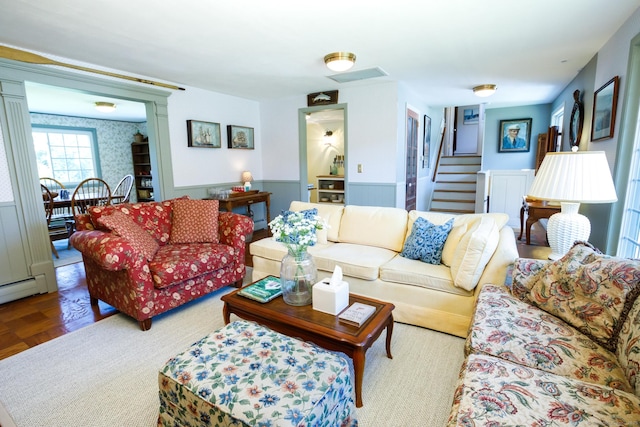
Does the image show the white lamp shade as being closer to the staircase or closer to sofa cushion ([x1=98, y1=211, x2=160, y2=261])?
sofa cushion ([x1=98, y1=211, x2=160, y2=261])

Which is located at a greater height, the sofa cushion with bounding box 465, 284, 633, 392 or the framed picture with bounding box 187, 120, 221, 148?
the framed picture with bounding box 187, 120, 221, 148

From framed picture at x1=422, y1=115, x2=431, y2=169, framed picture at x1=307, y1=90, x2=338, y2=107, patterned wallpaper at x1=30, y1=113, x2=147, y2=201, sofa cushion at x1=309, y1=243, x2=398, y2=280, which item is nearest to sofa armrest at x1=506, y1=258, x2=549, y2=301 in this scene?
sofa cushion at x1=309, y1=243, x2=398, y2=280

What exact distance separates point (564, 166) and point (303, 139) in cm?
391

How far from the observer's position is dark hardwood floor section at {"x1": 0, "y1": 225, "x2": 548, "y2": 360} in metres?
2.34

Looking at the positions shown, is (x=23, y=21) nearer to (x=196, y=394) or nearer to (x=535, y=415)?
(x=196, y=394)

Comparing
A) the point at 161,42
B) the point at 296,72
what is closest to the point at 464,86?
the point at 296,72

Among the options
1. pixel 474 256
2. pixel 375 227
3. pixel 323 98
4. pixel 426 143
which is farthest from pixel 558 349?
pixel 426 143

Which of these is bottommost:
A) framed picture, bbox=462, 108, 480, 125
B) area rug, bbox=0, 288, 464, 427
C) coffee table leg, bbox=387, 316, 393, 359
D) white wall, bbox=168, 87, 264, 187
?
area rug, bbox=0, 288, 464, 427

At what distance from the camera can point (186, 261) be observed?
2584mm

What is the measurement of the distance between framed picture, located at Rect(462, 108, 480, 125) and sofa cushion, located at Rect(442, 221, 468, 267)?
7.80 metres

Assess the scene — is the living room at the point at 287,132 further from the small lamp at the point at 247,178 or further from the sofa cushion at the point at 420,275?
the sofa cushion at the point at 420,275

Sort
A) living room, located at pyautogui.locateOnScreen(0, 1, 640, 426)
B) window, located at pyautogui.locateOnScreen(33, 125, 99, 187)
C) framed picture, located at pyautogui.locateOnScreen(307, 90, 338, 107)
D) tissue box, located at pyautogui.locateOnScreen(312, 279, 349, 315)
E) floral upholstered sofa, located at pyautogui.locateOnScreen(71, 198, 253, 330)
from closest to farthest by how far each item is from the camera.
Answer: tissue box, located at pyautogui.locateOnScreen(312, 279, 349, 315)
floral upholstered sofa, located at pyautogui.locateOnScreen(71, 198, 253, 330)
living room, located at pyautogui.locateOnScreen(0, 1, 640, 426)
framed picture, located at pyautogui.locateOnScreen(307, 90, 338, 107)
window, located at pyautogui.locateOnScreen(33, 125, 99, 187)

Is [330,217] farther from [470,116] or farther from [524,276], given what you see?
[470,116]

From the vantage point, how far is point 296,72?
3.80 meters
